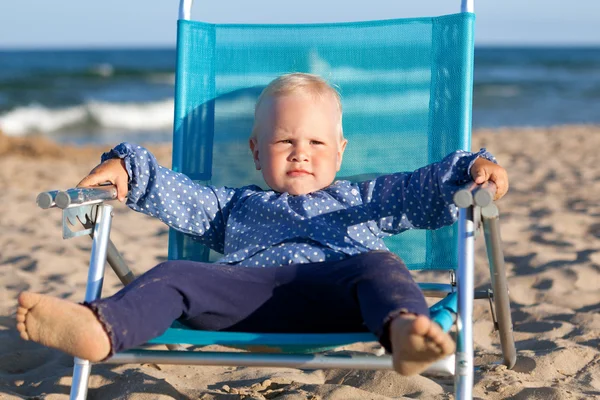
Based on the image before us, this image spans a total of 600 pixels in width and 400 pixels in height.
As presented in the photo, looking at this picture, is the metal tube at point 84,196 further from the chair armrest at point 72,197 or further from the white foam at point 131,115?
the white foam at point 131,115

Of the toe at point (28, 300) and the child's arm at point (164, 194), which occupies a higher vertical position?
the child's arm at point (164, 194)

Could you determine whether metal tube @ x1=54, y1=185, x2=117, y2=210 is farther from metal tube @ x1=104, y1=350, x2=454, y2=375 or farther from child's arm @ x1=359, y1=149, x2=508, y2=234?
child's arm @ x1=359, y1=149, x2=508, y2=234

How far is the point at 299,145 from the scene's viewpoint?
8.36ft

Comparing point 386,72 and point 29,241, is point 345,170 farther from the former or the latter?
point 29,241

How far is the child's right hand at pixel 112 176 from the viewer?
2355mm

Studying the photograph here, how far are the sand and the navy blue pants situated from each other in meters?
0.39

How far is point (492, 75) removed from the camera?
83.6 feet

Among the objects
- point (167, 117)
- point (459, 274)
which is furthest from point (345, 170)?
point (167, 117)

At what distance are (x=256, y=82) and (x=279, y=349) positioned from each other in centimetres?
134

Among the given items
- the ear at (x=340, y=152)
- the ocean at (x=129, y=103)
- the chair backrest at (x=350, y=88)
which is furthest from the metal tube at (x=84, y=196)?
the ocean at (x=129, y=103)

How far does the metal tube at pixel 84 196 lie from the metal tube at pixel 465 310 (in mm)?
987

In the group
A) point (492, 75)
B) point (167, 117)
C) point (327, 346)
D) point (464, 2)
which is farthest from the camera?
point (492, 75)

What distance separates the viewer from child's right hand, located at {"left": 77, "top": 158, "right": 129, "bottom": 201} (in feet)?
7.73

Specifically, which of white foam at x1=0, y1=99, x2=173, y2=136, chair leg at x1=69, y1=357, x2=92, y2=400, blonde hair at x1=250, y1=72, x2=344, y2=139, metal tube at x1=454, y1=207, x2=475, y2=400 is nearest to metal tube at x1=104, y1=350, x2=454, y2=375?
metal tube at x1=454, y1=207, x2=475, y2=400
